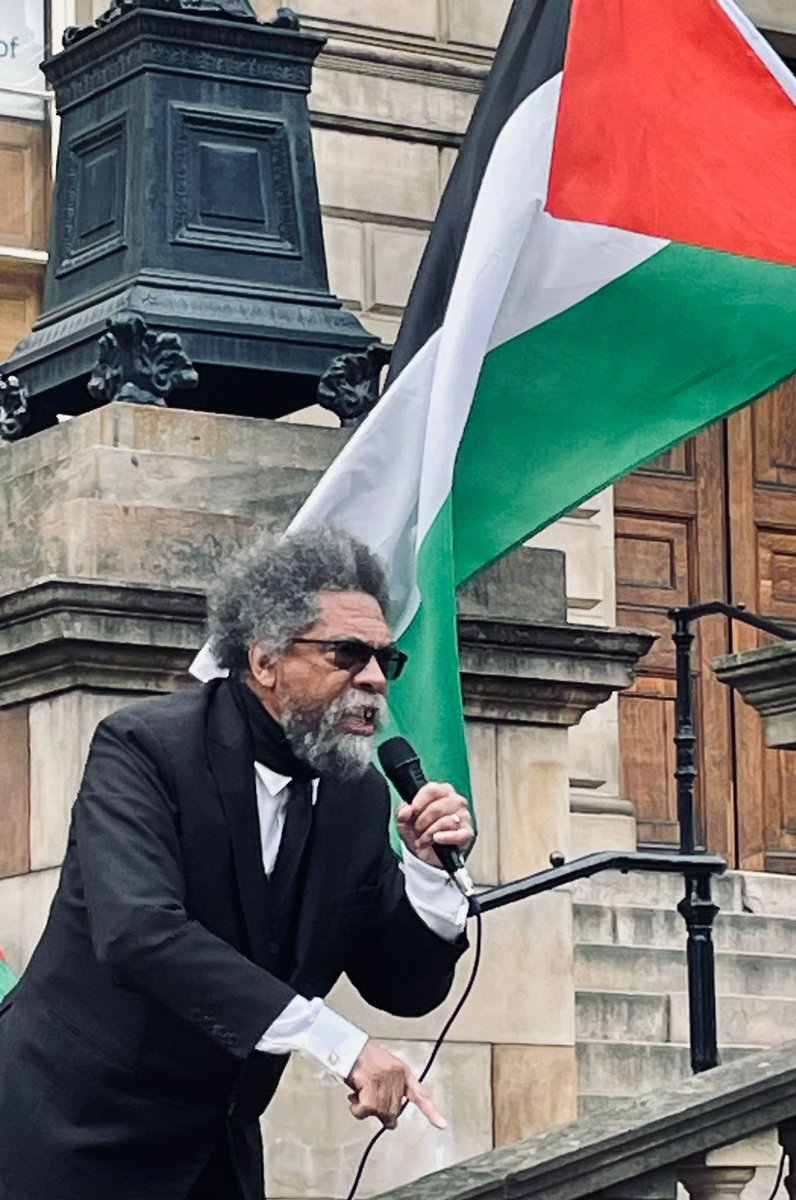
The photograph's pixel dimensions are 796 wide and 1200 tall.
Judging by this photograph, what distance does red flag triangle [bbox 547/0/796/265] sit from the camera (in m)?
7.93

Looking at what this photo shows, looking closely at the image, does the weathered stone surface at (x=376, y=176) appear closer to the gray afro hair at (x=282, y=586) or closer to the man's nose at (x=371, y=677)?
the gray afro hair at (x=282, y=586)

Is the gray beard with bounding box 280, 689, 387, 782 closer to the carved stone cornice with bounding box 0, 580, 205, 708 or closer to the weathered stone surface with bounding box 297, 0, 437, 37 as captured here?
the carved stone cornice with bounding box 0, 580, 205, 708

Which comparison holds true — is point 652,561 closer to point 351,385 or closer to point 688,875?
point 688,875

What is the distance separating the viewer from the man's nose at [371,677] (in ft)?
18.1

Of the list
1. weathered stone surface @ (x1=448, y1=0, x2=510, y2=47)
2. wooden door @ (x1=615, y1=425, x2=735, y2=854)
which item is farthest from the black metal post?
weathered stone surface @ (x1=448, y1=0, x2=510, y2=47)

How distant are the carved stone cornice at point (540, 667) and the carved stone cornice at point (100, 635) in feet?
2.20

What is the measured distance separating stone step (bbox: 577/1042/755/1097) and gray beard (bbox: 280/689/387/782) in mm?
5530

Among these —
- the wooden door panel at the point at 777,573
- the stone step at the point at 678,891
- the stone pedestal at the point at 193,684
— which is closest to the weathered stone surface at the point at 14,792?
the stone pedestal at the point at 193,684

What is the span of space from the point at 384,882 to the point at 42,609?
182cm

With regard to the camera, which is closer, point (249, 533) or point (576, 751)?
point (249, 533)

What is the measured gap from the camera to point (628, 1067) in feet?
36.7

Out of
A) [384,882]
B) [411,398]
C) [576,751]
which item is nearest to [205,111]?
[411,398]

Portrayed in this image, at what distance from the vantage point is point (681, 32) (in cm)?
816

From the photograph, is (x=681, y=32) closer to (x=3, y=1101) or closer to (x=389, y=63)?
(x=3, y=1101)
